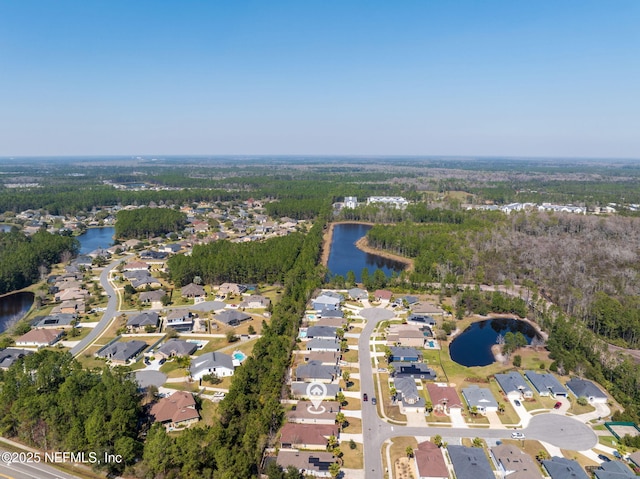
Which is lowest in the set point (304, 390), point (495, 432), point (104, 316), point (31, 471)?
point (495, 432)

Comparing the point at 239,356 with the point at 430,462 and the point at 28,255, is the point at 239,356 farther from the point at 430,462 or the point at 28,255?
the point at 28,255

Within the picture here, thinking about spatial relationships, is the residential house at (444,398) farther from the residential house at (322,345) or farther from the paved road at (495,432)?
the residential house at (322,345)

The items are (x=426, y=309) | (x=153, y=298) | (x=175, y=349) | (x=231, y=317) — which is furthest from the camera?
(x=153, y=298)

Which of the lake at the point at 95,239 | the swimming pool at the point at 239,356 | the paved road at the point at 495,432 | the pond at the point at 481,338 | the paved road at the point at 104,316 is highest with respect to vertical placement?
the lake at the point at 95,239

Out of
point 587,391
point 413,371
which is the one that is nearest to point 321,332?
point 413,371

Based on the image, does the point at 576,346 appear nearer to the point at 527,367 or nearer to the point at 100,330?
the point at 527,367

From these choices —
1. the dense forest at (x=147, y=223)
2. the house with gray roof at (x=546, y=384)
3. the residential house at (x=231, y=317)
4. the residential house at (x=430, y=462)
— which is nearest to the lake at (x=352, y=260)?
the residential house at (x=231, y=317)
